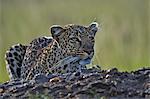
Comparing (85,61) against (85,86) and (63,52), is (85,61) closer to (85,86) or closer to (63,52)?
(63,52)

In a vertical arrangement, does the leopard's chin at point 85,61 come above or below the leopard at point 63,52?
below

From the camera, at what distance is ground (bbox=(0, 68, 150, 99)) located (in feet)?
27.2

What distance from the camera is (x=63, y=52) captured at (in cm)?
1024

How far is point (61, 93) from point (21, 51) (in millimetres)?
3467

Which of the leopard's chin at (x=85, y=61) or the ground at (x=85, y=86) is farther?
the leopard's chin at (x=85, y=61)

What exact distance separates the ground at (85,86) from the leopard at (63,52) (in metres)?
0.73

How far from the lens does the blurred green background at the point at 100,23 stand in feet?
46.6

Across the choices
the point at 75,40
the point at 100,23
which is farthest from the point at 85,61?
the point at 100,23

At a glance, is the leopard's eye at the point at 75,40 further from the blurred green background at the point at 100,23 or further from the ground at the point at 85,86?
the blurred green background at the point at 100,23

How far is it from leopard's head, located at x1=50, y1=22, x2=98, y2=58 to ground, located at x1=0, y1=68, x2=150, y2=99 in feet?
2.72

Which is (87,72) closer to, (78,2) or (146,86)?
(146,86)

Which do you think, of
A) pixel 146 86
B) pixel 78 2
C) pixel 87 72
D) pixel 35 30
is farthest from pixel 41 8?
pixel 146 86

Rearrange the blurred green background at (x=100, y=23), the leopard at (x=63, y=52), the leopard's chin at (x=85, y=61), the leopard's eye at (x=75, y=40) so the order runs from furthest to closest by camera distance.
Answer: the blurred green background at (x=100, y=23) → the leopard's eye at (x=75, y=40) → the leopard at (x=63, y=52) → the leopard's chin at (x=85, y=61)

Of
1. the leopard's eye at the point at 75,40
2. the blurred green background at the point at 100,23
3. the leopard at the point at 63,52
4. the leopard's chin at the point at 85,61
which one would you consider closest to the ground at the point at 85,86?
the leopard's chin at the point at 85,61
